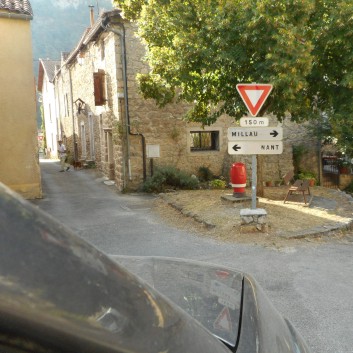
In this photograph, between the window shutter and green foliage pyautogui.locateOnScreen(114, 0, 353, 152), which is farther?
the window shutter

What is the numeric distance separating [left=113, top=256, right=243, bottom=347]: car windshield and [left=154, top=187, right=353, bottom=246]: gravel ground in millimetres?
4894

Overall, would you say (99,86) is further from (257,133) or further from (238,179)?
(257,133)

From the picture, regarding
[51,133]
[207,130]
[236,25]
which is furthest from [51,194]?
[51,133]

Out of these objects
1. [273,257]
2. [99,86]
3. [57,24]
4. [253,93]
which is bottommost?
[273,257]

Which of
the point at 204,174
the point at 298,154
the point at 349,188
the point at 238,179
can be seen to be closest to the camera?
the point at 238,179

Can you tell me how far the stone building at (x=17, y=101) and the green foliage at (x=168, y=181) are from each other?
11.4ft

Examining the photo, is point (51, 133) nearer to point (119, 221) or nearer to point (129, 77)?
point (129, 77)

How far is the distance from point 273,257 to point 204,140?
29.5 feet

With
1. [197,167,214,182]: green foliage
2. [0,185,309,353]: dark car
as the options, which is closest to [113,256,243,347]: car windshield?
[0,185,309,353]: dark car

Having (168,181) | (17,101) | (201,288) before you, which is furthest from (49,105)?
(201,288)

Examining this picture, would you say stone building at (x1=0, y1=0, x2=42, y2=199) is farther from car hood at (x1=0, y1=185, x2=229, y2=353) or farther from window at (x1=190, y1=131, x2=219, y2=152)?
car hood at (x1=0, y1=185, x2=229, y2=353)

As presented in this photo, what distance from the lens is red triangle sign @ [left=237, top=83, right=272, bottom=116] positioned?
21.8 feet

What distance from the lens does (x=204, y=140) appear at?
1470 centimetres

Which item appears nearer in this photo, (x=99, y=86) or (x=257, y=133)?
(x=257, y=133)
